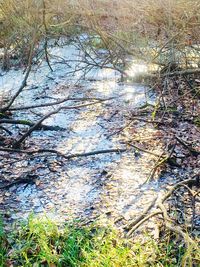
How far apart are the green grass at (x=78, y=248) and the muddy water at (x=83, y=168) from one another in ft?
0.71

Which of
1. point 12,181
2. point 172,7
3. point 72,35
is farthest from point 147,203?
point 72,35

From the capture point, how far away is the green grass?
2.45m

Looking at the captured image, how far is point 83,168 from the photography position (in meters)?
3.67

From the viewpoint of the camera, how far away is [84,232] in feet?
9.00

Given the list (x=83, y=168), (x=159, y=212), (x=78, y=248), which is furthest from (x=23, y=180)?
(x=159, y=212)

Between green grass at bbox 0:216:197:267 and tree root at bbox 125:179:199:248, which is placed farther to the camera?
tree root at bbox 125:179:199:248

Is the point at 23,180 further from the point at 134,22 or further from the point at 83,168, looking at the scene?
the point at 134,22

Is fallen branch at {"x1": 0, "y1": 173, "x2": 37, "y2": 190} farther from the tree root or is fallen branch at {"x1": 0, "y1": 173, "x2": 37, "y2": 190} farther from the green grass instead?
the tree root

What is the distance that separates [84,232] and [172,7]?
2.46 m

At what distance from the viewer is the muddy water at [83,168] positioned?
311 centimetres

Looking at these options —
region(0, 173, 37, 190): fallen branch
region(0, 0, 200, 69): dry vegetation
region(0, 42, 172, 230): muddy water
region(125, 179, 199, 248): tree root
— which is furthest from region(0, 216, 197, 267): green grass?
region(0, 0, 200, 69): dry vegetation

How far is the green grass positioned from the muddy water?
215 millimetres

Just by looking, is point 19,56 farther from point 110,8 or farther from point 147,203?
point 147,203

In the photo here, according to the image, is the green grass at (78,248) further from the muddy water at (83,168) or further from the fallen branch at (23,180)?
the fallen branch at (23,180)
